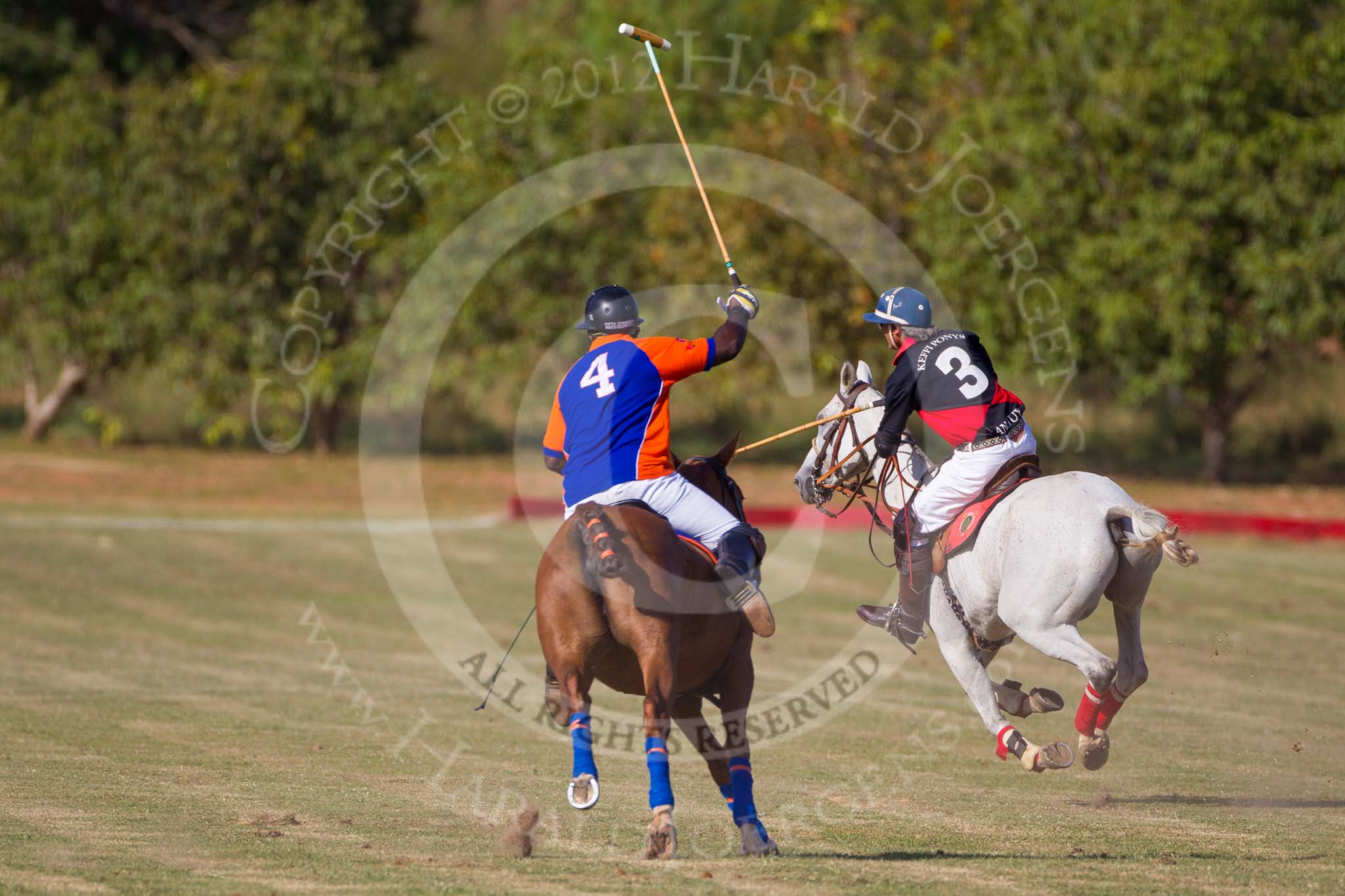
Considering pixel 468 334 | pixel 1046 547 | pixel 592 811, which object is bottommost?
pixel 592 811

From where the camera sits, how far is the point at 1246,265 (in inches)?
1029

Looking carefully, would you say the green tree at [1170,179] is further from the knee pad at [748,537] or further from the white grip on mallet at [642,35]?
the knee pad at [748,537]

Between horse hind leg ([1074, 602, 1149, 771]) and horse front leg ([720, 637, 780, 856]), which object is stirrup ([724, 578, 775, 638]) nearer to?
horse front leg ([720, 637, 780, 856])

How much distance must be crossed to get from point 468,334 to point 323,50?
6.96 m

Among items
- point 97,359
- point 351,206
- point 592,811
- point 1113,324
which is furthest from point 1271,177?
point 97,359

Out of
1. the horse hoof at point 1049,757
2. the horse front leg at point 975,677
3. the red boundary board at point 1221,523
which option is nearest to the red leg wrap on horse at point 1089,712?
the horse front leg at point 975,677

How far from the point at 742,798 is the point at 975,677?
2.43 meters

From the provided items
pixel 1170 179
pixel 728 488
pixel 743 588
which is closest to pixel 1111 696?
pixel 728 488

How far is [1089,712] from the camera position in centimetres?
902

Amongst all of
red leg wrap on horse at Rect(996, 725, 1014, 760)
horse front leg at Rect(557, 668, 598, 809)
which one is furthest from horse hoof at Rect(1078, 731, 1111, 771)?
horse front leg at Rect(557, 668, 598, 809)

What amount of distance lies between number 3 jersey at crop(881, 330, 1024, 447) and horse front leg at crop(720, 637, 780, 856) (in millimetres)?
2166

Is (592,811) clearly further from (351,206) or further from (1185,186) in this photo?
(351,206)

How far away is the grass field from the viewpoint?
7.05m
